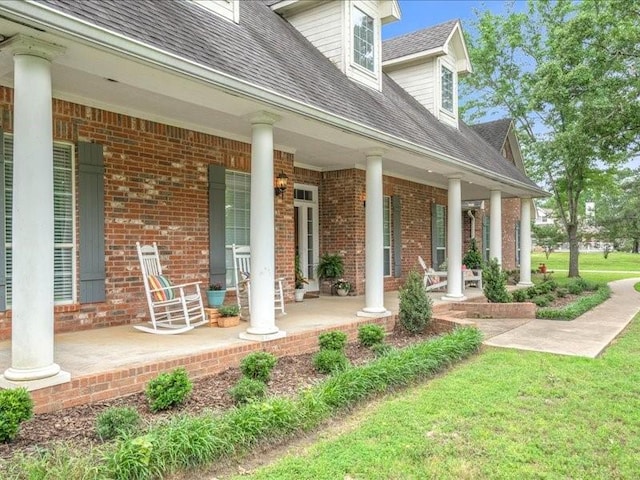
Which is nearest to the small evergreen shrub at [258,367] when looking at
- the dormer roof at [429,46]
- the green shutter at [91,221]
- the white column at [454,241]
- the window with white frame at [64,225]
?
the green shutter at [91,221]

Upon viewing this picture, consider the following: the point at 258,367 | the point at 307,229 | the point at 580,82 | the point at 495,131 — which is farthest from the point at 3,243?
the point at 495,131

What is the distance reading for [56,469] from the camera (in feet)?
8.64

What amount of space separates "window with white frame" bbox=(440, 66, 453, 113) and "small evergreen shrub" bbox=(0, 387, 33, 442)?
11651mm

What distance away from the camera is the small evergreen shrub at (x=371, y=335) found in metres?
6.20

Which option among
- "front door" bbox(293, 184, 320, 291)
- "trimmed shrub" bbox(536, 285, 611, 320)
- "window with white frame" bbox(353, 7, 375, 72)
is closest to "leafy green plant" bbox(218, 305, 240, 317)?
"front door" bbox(293, 184, 320, 291)

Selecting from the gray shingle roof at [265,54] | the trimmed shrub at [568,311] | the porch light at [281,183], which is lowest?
the trimmed shrub at [568,311]

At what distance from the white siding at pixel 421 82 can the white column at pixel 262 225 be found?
745 cm

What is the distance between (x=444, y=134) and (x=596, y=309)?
16.8 feet

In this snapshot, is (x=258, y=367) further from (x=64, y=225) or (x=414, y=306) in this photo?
(x=414, y=306)

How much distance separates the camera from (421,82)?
12.2 m

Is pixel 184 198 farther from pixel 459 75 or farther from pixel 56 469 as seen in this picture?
pixel 459 75

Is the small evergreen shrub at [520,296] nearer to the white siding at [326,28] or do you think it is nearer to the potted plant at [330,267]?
the potted plant at [330,267]

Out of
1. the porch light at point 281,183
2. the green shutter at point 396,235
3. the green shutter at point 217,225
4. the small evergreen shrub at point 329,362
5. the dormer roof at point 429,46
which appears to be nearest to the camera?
the small evergreen shrub at point 329,362

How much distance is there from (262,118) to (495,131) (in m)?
15.1
